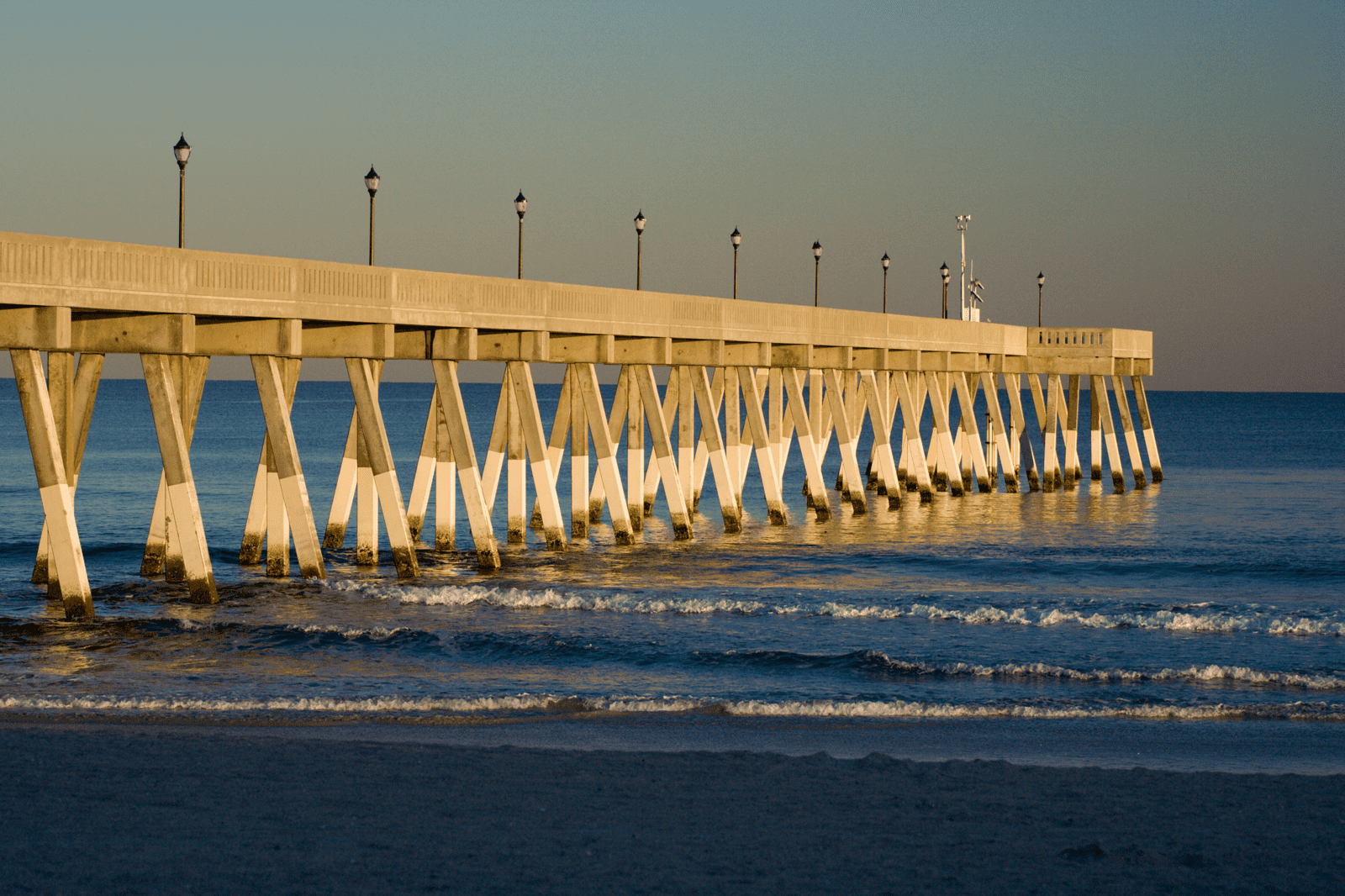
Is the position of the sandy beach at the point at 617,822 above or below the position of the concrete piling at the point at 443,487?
below

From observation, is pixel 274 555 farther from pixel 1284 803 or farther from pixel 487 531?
pixel 1284 803

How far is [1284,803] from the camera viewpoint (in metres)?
9.20

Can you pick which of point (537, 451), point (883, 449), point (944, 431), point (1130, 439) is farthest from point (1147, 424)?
point (537, 451)

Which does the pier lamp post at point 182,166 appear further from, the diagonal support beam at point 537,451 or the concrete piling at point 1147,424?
the concrete piling at point 1147,424

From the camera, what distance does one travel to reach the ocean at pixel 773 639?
12375mm

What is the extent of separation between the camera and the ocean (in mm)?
12375

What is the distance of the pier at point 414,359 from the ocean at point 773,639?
0.86m

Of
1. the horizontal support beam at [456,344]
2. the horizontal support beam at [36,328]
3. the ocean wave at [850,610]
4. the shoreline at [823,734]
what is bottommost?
the shoreline at [823,734]

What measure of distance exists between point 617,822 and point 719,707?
4160 mm

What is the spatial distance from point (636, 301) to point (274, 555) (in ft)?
26.1

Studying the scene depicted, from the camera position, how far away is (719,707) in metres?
12.8

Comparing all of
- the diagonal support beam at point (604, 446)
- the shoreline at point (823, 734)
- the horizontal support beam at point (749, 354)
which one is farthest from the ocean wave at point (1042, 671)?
the horizontal support beam at point (749, 354)

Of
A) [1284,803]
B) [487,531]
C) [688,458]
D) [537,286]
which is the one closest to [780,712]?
[1284,803]

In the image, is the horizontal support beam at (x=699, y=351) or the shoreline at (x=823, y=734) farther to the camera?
the horizontal support beam at (x=699, y=351)
